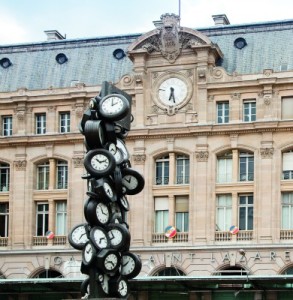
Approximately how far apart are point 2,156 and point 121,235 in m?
42.4

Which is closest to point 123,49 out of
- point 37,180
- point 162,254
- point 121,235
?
point 37,180

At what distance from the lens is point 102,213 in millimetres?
40875

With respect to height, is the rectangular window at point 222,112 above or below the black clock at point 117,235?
above

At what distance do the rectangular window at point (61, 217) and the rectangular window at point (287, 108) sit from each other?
1801 centimetres

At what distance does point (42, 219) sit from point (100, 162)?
4045cm

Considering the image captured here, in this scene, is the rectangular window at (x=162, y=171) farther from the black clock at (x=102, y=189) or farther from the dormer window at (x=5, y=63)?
the black clock at (x=102, y=189)

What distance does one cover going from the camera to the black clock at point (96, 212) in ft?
132

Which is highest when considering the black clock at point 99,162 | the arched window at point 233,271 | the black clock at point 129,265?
the black clock at point 99,162

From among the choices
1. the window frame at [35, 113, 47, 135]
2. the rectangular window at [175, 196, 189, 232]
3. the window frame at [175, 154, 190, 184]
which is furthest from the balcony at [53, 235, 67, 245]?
the window frame at [175, 154, 190, 184]

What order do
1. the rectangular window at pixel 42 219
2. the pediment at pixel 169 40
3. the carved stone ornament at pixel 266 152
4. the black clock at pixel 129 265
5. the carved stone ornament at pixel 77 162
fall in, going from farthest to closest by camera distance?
the rectangular window at pixel 42 219 < the carved stone ornament at pixel 77 162 < the pediment at pixel 169 40 < the carved stone ornament at pixel 266 152 < the black clock at pixel 129 265

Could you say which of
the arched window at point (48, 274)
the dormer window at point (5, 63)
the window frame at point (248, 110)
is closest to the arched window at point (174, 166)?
the window frame at point (248, 110)

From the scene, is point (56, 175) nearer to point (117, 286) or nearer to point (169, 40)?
point (169, 40)

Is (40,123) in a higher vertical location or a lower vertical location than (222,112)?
lower

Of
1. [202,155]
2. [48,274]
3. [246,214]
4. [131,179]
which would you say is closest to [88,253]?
[131,179]
